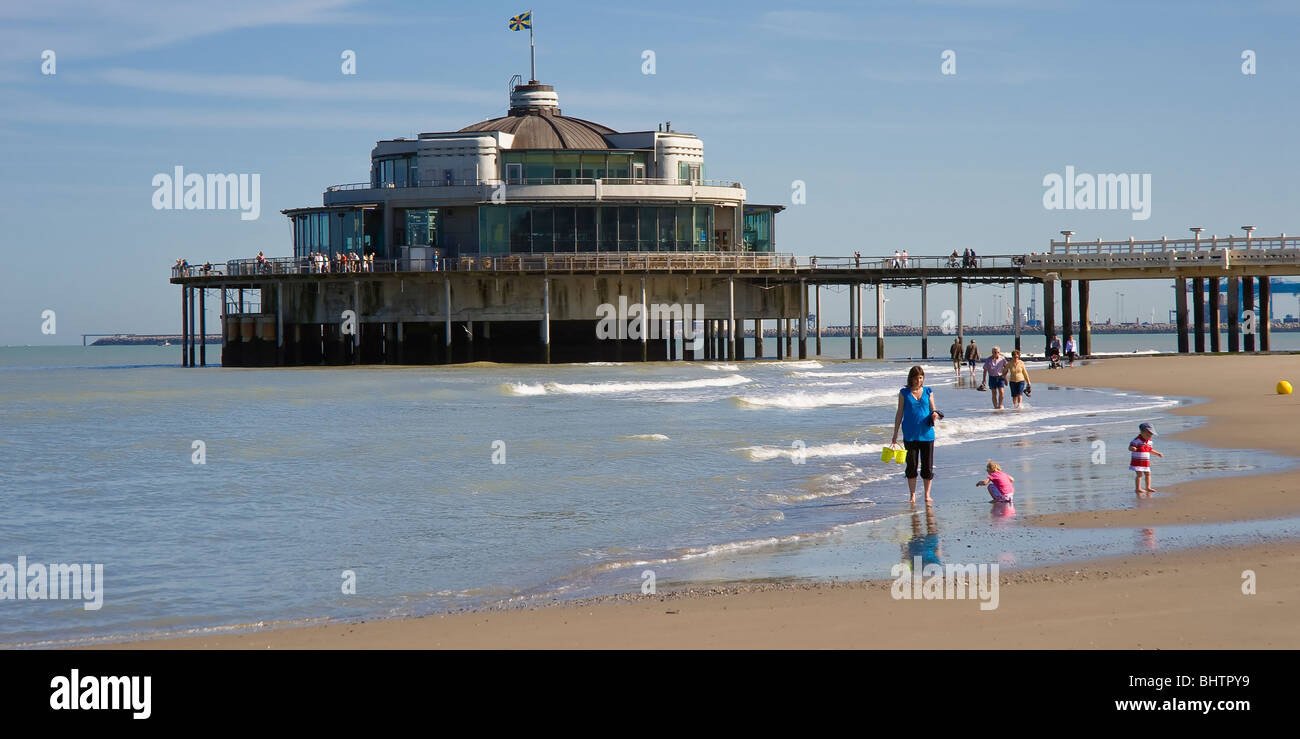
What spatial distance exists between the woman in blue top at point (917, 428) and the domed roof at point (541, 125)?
5062cm

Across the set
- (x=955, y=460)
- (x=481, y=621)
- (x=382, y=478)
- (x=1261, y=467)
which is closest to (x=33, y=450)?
(x=382, y=478)

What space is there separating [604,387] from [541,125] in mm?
26630

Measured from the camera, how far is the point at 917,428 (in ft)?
44.1

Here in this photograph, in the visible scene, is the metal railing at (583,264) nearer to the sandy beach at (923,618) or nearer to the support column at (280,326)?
the support column at (280,326)

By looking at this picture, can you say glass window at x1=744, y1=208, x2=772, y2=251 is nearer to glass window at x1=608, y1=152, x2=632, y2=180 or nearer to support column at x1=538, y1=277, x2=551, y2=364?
glass window at x1=608, y1=152, x2=632, y2=180

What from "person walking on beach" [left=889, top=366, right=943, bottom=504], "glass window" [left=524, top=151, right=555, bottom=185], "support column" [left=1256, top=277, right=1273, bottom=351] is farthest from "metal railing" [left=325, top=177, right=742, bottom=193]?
"person walking on beach" [left=889, top=366, right=943, bottom=504]

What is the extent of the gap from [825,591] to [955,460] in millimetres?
9399

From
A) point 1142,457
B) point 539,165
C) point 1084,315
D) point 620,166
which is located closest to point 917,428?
point 1142,457

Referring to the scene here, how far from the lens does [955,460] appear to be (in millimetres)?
17766

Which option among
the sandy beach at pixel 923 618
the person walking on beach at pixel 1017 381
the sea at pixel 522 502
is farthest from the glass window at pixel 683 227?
the sandy beach at pixel 923 618

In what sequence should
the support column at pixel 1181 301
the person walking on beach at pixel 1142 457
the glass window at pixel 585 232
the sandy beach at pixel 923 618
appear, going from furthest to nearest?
1. the glass window at pixel 585 232
2. the support column at pixel 1181 301
3. the person walking on beach at pixel 1142 457
4. the sandy beach at pixel 923 618

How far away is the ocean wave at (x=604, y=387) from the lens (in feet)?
129

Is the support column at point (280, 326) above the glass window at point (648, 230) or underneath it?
underneath

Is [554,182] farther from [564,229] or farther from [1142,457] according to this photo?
[1142,457]
